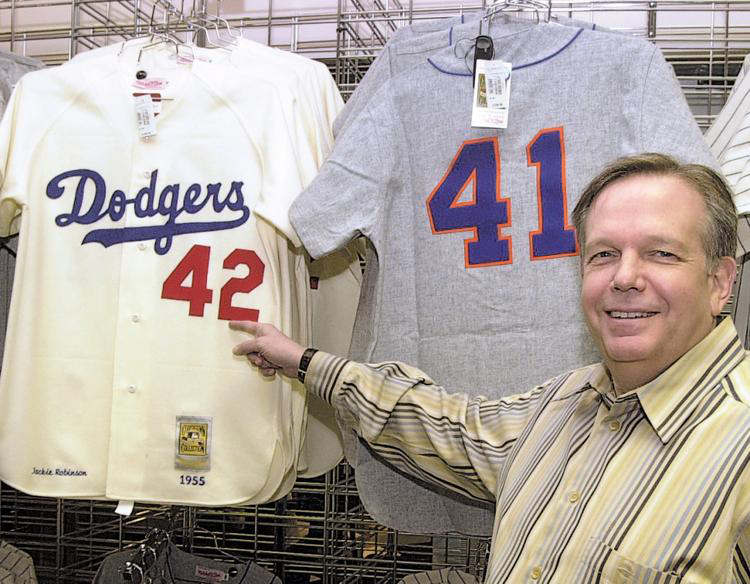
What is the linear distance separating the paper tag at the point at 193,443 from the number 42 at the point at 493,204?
607 millimetres

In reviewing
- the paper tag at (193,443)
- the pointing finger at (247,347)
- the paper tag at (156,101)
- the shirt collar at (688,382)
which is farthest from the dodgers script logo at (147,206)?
the shirt collar at (688,382)

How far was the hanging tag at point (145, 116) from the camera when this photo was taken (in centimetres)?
182

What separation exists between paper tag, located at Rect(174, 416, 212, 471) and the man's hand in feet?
0.51

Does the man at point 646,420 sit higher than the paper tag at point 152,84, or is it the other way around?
the paper tag at point 152,84

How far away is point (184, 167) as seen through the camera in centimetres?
180

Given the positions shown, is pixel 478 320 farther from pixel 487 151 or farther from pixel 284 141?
pixel 284 141

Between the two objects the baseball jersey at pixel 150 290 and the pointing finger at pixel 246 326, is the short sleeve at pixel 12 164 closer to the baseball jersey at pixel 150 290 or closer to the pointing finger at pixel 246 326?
the baseball jersey at pixel 150 290

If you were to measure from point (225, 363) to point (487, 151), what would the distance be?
67 cm

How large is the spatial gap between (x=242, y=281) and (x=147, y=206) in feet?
0.84

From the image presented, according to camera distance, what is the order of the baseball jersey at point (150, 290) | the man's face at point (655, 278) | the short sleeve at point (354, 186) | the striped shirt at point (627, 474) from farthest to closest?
the baseball jersey at point (150, 290) → the short sleeve at point (354, 186) → the man's face at point (655, 278) → the striped shirt at point (627, 474)

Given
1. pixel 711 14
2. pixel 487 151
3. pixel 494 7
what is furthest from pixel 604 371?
pixel 711 14

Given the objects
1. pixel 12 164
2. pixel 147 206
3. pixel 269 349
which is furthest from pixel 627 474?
pixel 12 164

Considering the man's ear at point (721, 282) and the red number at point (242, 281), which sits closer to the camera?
the man's ear at point (721, 282)

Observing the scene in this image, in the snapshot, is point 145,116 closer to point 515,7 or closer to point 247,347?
point 247,347
